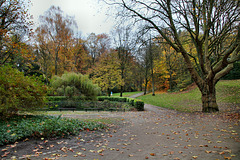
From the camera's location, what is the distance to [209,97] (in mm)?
10742

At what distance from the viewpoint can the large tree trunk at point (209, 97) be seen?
420 inches

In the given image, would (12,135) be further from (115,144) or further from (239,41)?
(239,41)

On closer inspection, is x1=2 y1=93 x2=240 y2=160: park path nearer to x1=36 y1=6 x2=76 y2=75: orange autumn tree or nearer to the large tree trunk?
the large tree trunk

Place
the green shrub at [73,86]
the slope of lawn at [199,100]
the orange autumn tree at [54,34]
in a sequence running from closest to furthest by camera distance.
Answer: the slope of lawn at [199,100] < the green shrub at [73,86] < the orange autumn tree at [54,34]

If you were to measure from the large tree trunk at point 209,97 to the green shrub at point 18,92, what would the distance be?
9.89m

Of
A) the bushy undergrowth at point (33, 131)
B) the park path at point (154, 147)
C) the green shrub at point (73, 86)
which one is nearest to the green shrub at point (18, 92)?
the bushy undergrowth at point (33, 131)

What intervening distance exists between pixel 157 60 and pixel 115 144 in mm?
29681

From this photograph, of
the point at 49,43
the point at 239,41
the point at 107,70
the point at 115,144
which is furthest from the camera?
the point at 107,70

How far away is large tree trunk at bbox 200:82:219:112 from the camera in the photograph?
10.7 m

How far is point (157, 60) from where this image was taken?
108 ft

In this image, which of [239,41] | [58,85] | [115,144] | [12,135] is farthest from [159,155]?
[58,85]

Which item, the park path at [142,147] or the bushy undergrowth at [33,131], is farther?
the bushy undergrowth at [33,131]

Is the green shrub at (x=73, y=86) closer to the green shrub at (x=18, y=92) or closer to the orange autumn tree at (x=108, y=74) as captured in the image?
the orange autumn tree at (x=108, y=74)

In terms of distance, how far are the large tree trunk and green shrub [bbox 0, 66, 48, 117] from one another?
9.89 metres
